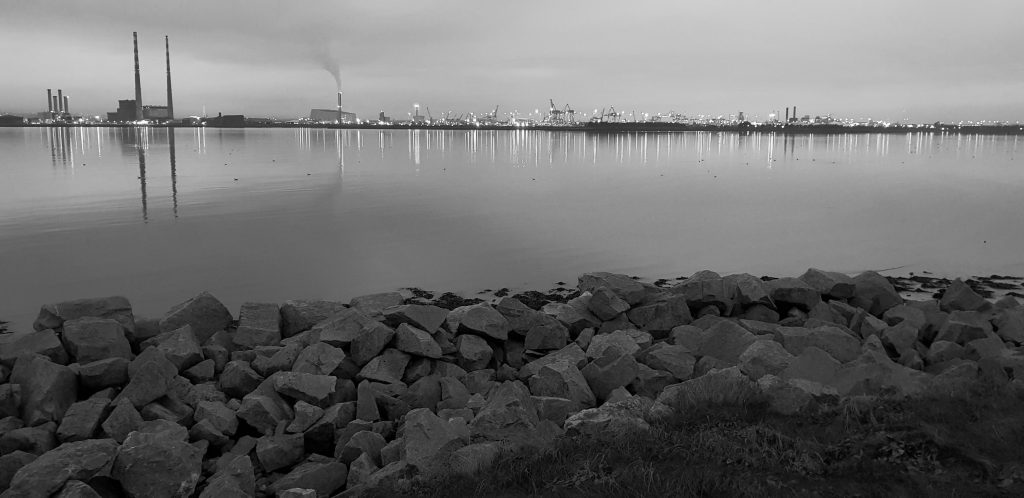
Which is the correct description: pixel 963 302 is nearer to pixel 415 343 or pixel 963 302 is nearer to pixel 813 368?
pixel 813 368

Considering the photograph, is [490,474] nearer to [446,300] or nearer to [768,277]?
[446,300]

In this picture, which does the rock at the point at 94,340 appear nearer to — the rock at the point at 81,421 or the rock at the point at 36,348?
the rock at the point at 36,348

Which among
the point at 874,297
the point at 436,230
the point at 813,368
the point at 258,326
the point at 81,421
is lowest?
the point at 81,421

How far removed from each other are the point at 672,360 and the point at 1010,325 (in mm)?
6504

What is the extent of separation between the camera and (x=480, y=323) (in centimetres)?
1105

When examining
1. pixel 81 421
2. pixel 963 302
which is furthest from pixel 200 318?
pixel 963 302

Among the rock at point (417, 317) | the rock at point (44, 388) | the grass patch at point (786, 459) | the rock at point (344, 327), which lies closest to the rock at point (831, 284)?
the rock at point (417, 317)

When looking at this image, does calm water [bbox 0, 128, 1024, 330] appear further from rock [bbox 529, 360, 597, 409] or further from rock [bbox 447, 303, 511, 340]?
rock [bbox 529, 360, 597, 409]

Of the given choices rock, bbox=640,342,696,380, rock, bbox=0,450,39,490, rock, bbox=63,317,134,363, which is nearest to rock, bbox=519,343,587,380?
rock, bbox=640,342,696,380

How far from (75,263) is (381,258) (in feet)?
26.1

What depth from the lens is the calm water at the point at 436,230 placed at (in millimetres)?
17328

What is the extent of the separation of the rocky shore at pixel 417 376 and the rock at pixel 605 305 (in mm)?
34

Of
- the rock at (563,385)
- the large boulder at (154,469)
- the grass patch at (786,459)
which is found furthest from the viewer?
the rock at (563,385)

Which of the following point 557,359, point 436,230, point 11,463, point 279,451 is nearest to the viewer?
point 11,463
